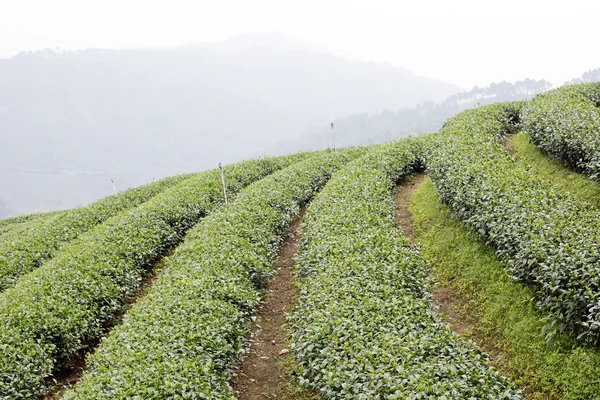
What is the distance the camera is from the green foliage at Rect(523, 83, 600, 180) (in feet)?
43.0

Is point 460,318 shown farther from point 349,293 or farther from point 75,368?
point 75,368

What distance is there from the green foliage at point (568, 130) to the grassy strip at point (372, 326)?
225 inches

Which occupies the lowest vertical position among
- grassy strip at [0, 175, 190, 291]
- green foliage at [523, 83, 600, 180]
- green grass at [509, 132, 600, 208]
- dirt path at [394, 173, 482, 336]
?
dirt path at [394, 173, 482, 336]

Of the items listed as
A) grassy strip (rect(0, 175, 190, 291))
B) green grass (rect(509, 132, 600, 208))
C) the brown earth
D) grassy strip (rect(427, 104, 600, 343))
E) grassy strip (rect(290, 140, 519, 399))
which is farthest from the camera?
grassy strip (rect(0, 175, 190, 291))

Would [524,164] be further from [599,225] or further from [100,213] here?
[100,213]

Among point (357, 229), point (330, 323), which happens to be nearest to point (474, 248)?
Result: point (357, 229)

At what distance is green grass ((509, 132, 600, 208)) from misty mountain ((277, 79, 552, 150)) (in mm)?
129695

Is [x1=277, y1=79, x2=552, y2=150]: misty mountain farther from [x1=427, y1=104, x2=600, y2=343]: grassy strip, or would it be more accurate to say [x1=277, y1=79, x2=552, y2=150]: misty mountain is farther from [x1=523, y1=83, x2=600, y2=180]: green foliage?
[x1=427, y1=104, x2=600, y2=343]: grassy strip

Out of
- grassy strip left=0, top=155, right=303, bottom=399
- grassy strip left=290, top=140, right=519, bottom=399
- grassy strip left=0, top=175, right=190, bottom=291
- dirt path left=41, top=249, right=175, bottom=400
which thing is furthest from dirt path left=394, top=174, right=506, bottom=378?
grassy strip left=0, top=175, right=190, bottom=291

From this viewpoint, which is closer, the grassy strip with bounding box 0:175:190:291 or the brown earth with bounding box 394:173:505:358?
the brown earth with bounding box 394:173:505:358

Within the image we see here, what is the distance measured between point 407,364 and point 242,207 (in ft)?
34.5

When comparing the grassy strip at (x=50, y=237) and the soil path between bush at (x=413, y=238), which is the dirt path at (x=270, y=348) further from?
the grassy strip at (x=50, y=237)

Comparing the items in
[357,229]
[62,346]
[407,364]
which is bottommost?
[62,346]

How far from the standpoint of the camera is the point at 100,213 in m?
22.2
